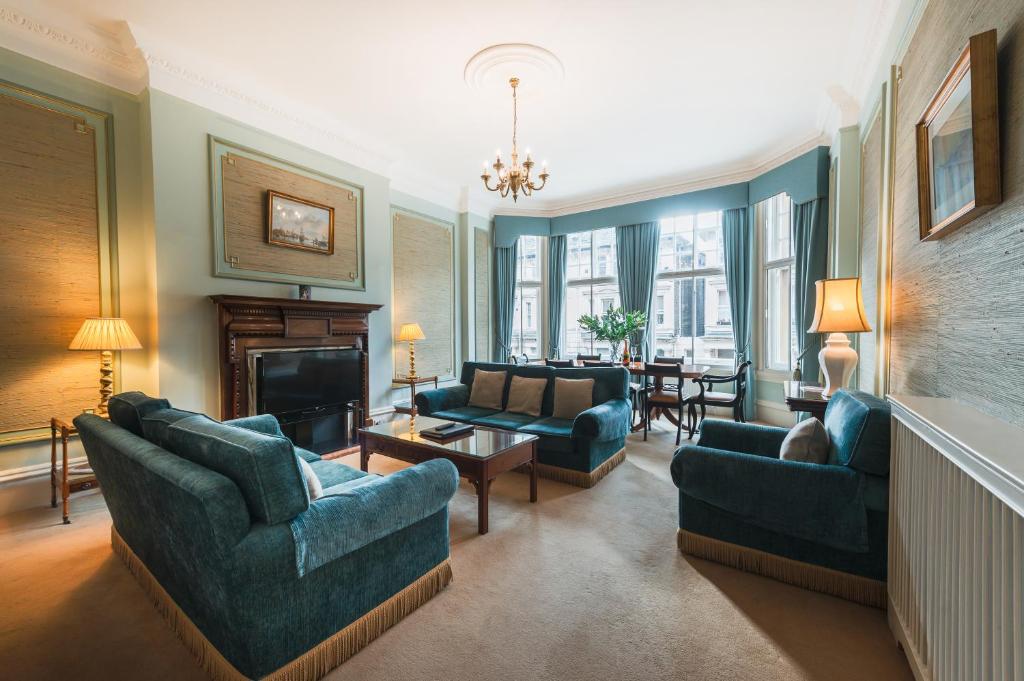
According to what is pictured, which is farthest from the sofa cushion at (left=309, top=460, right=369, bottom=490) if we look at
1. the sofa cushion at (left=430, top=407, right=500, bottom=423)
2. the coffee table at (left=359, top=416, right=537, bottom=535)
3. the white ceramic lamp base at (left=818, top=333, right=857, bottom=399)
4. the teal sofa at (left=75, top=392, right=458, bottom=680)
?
the white ceramic lamp base at (left=818, top=333, right=857, bottom=399)

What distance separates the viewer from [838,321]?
112 inches

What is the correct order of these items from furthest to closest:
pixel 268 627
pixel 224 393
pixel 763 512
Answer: pixel 224 393 → pixel 763 512 → pixel 268 627

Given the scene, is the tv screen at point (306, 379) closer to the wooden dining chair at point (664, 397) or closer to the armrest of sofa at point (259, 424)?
the armrest of sofa at point (259, 424)

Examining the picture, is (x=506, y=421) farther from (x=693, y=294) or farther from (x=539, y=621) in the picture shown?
(x=693, y=294)

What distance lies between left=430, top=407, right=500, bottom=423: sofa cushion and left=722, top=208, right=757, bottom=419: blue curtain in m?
3.41

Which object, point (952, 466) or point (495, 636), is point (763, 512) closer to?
point (952, 466)

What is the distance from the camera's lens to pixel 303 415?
4.02 metres

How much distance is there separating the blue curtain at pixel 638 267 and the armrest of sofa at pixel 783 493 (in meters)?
4.34

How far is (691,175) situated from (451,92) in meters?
3.52

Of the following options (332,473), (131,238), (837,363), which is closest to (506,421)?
(332,473)

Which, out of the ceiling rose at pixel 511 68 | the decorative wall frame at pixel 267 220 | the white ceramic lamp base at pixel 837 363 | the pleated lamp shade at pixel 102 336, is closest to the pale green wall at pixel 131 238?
the pleated lamp shade at pixel 102 336

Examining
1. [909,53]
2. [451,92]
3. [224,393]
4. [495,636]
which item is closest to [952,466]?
[495,636]

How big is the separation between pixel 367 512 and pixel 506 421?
2.23m

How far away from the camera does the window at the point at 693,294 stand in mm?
5973
